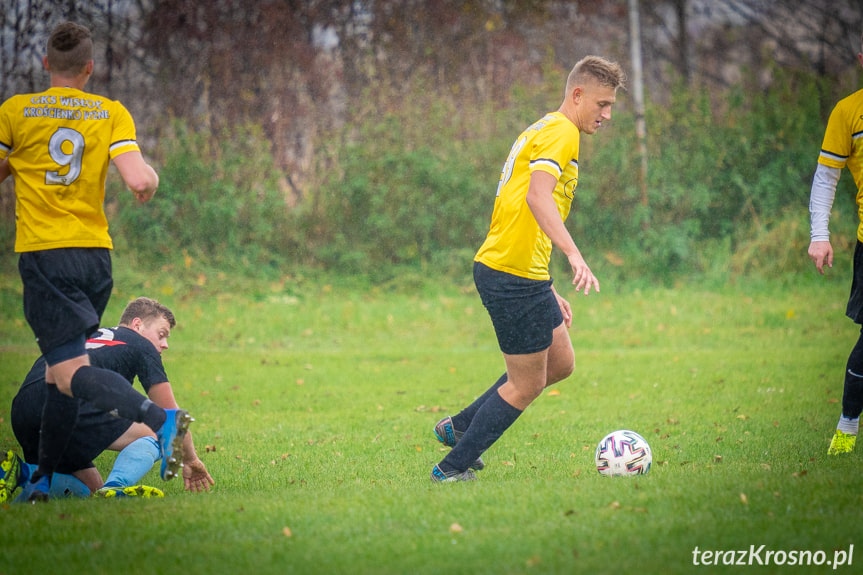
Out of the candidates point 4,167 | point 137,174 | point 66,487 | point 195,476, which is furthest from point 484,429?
point 4,167

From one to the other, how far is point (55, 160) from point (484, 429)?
8.66 ft

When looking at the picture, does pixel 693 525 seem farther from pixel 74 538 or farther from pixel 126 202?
pixel 126 202

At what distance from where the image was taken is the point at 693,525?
378 cm

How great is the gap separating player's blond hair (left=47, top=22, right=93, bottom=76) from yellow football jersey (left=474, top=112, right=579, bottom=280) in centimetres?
225

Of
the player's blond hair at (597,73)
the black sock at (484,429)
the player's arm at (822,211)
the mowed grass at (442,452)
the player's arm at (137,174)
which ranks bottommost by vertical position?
the mowed grass at (442,452)

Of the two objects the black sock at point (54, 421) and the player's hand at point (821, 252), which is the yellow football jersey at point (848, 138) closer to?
the player's hand at point (821, 252)

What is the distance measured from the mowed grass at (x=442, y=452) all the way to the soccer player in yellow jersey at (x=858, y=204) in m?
0.44

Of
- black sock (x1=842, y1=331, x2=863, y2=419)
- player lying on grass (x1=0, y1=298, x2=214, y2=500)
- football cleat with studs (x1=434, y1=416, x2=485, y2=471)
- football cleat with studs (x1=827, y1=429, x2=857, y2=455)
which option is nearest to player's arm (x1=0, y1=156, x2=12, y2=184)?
player lying on grass (x1=0, y1=298, x2=214, y2=500)

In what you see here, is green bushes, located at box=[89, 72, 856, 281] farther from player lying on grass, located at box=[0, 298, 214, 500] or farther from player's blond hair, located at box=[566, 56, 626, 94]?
player's blond hair, located at box=[566, 56, 626, 94]

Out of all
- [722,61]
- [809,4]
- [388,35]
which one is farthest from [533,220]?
[722,61]

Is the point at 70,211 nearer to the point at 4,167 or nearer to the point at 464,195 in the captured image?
the point at 4,167

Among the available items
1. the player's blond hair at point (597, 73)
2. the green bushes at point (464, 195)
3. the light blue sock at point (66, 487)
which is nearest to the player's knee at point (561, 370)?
the player's blond hair at point (597, 73)

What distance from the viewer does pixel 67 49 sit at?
4.28 metres

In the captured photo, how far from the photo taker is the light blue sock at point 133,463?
4910 millimetres
